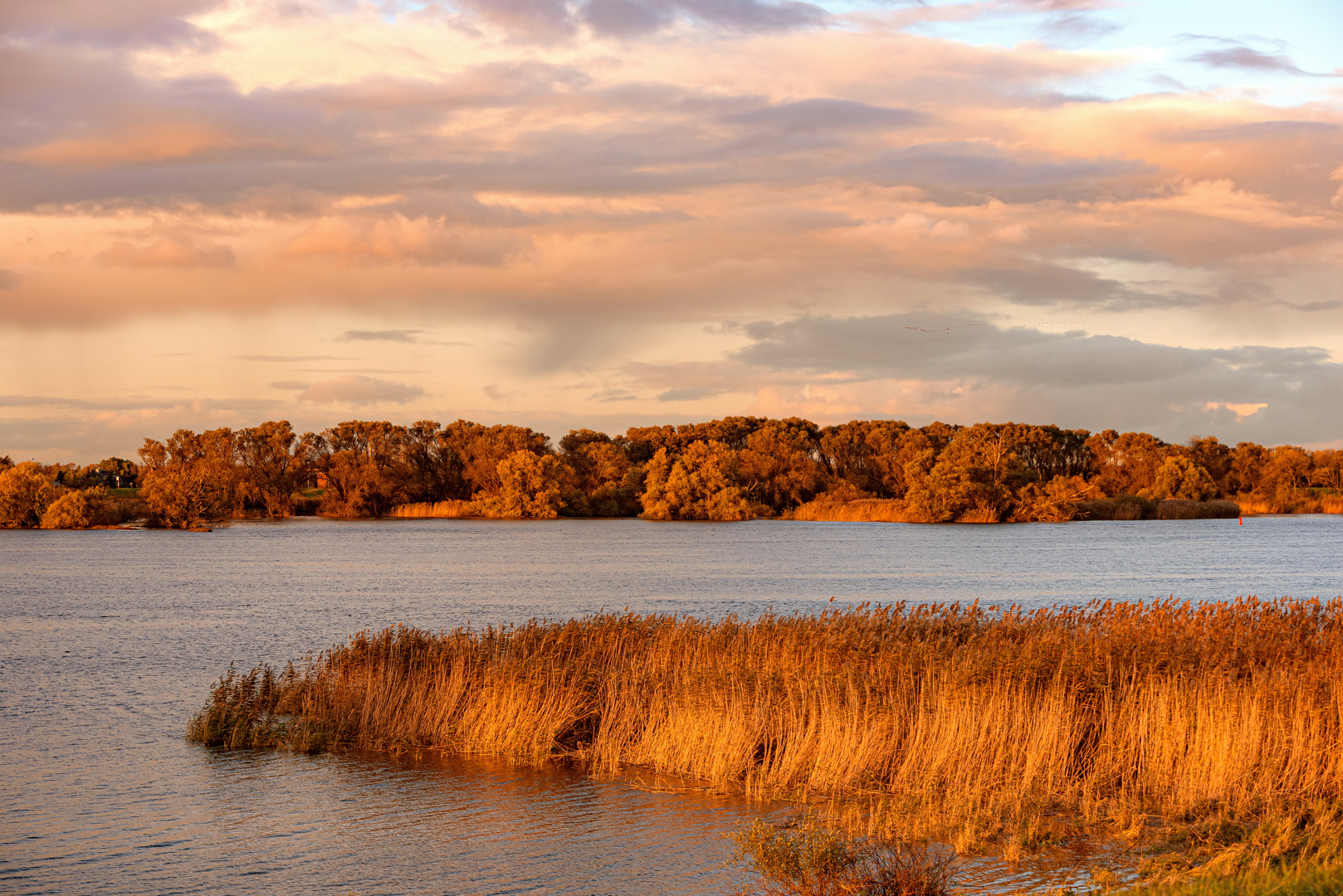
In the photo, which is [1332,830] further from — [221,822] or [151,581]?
[151,581]

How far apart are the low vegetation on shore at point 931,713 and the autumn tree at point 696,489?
101 meters

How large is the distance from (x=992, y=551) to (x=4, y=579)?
55602 mm

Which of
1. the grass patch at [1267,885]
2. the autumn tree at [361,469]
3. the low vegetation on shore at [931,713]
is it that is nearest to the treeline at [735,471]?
the autumn tree at [361,469]

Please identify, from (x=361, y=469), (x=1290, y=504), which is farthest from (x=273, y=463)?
(x=1290, y=504)

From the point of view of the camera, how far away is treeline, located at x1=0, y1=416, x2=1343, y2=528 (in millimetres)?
122000

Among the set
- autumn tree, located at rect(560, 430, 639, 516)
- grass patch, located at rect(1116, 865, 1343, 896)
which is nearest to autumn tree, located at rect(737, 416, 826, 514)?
autumn tree, located at rect(560, 430, 639, 516)

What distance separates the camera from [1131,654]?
16484 millimetres

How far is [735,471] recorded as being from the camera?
5246 inches

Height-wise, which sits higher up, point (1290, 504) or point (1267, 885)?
point (1290, 504)

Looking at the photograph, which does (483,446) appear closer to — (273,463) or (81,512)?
(273,463)

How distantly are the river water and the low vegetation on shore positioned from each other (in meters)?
0.94

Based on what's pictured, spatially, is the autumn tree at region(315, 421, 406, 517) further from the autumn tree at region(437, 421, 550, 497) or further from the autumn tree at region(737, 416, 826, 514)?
the autumn tree at region(737, 416, 826, 514)

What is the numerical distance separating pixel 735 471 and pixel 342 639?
102 meters

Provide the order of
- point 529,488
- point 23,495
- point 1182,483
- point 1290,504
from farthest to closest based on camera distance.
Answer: point 1290,504
point 529,488
point 1182,483
point 23,495
